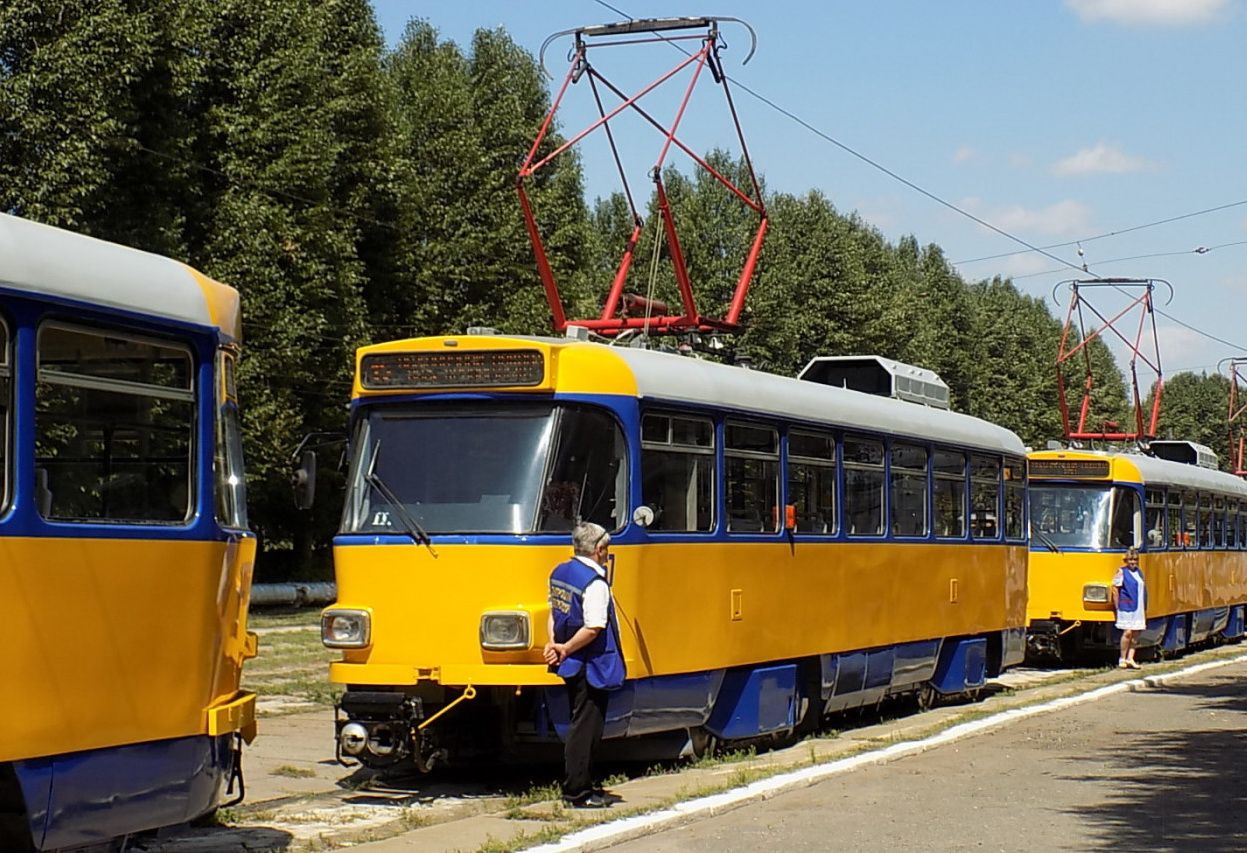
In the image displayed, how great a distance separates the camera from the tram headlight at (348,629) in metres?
12.0

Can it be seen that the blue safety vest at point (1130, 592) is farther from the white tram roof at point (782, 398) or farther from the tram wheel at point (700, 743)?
the tram wheel at point (700, 743)

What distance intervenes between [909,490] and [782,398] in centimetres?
331

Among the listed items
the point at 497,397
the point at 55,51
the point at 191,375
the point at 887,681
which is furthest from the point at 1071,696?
the point at 55,51

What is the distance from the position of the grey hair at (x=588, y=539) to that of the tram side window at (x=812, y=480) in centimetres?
409

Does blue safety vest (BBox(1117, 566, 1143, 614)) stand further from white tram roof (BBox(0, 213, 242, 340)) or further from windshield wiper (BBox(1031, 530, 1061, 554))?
white tram roof (BBox(0, 213, 242, 340))

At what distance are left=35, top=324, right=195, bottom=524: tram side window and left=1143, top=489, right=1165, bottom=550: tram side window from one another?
2023cm

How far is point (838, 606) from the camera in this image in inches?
632

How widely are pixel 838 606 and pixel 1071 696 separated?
17.6 feet

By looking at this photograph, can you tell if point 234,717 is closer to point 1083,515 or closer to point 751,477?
point 751,477

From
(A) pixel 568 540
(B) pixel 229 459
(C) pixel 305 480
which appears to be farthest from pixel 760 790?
(B) pixel 229 459

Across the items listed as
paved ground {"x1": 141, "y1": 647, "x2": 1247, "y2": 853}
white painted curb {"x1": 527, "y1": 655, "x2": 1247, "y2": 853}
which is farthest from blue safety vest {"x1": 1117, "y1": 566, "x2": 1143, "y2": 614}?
paved ground {"x1": 141, "y1": 647, "x2": 1247, "y2": 853}

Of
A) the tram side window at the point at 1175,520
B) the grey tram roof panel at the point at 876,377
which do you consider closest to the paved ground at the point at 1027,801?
the grey tram roof panel at the point at 876,377

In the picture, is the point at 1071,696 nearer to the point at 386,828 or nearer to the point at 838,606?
the point at 838,606

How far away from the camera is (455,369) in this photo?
1237 centimetres
